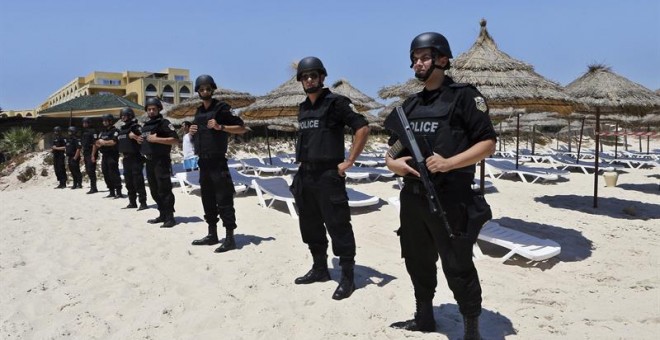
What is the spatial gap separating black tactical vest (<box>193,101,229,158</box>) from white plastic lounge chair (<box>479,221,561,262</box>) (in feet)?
9.53

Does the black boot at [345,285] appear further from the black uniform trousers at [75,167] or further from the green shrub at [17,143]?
the green shrub at [17,143]

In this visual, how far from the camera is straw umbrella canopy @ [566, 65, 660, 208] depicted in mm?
7555

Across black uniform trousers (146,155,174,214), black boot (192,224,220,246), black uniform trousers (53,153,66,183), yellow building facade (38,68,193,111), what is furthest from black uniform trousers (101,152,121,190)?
yellow building facade (38,68,193,111)

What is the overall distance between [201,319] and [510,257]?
315cm

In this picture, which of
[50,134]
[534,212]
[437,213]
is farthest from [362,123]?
[50,134]

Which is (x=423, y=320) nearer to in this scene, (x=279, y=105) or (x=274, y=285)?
(x=274, y=285)

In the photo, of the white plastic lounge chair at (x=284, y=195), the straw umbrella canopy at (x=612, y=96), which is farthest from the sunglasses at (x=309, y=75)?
the straw umbrella canopy at (x=612, y=96)

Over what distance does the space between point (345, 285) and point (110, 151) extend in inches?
269

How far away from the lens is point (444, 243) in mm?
2377

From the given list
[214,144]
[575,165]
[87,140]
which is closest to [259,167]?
[87,140]

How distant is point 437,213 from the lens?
2.30 m

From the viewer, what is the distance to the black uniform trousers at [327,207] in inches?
134

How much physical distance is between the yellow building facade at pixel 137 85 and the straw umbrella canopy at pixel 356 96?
111ft

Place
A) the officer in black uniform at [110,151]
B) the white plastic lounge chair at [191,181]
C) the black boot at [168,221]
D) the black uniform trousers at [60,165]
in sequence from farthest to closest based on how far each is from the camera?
1. the black uniform trousers at [60,165]
2. the white plastic lounge chair at [191,181]
3. the officer in black uniform at [110,151]
4. the black boot at [168,221]
